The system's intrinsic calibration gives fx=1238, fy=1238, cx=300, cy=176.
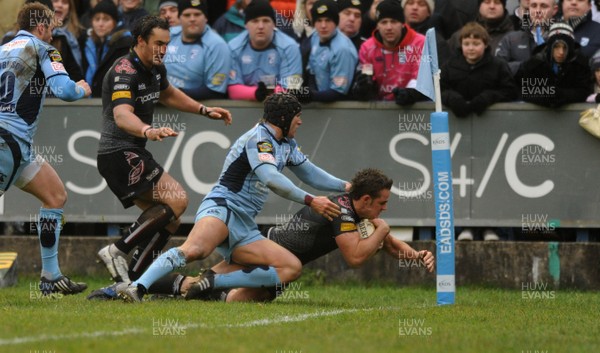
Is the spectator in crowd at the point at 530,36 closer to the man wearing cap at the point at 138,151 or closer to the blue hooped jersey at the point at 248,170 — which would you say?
the blue hooped jersey at the point at 248,170

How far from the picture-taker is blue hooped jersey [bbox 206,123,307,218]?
1090cm

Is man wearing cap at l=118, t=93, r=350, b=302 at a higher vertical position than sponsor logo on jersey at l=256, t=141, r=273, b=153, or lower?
lower

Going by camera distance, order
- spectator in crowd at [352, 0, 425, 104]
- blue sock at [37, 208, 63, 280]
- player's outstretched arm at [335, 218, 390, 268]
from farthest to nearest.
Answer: spectator in crowd at [352, 0, 425, 104] < blue sock at [37, 208, 63, 280] < player's outstretched arm at [335, 218, 390, 268]

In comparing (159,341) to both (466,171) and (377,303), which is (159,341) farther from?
(466,171)

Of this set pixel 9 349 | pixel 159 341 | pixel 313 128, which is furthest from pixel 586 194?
pixel 9 349

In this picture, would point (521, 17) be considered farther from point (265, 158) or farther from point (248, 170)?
point (265, 158)

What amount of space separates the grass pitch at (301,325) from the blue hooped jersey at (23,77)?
61.6 inches

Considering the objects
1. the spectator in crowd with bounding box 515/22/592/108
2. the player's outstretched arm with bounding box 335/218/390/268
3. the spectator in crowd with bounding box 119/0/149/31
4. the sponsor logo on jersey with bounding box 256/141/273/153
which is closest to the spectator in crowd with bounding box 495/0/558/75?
the spectator in crowd with bounding box 515/22/592/108

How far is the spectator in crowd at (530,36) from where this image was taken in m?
14.1

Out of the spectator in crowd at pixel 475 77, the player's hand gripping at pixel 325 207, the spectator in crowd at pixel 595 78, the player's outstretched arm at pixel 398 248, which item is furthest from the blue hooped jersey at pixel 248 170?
the spectator in crowd at pixel 595 78

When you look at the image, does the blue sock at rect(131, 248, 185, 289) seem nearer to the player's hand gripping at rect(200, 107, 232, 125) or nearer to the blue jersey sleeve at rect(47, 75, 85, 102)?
the player's hand gripping at rect(200, 107, 232, 125)

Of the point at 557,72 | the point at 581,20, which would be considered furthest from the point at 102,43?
the point at 581,20

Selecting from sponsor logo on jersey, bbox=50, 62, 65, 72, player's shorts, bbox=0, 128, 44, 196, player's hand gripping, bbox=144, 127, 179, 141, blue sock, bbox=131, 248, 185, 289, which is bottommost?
blue sock, bbox=131, 248, 185, 289

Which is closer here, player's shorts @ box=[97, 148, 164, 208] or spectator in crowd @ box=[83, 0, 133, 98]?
player's shorts @ box=[97, 148, 164, 208]
